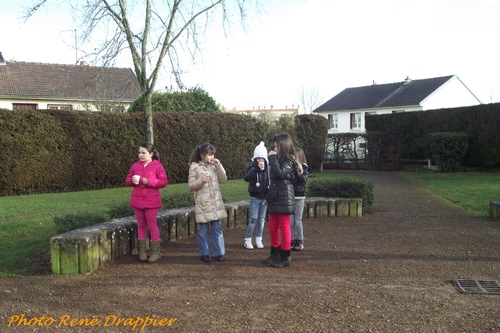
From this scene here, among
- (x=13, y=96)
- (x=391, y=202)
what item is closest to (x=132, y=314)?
(x=391, y=202)

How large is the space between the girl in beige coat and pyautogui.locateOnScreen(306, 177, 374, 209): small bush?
4060 millimetres

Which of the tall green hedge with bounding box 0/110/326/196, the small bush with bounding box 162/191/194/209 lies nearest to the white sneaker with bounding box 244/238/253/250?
the small bush with bounding box 162/191/194/209

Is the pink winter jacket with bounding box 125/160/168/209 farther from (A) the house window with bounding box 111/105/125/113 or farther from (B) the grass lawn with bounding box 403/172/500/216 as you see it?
(A) the house window with bounding box 111/105/125/113

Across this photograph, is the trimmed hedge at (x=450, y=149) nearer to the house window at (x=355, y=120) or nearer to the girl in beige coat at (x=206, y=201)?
the girl in beige coat at (x=206, y=201)

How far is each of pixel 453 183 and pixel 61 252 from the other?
45.6 feet

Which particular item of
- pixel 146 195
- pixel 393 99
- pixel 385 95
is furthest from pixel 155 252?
pixel 385 95

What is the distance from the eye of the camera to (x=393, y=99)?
1571 inches

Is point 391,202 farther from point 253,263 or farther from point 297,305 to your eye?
point 297,305

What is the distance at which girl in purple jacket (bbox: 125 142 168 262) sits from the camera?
222 inches

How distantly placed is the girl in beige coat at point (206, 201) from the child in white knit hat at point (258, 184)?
21.0 inches

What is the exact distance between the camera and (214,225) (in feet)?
18.9

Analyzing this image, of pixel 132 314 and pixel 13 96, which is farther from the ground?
pixel 13 96

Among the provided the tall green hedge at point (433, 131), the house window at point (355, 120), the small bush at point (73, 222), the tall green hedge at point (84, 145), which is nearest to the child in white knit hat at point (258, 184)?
the small bush at point (73, 222)

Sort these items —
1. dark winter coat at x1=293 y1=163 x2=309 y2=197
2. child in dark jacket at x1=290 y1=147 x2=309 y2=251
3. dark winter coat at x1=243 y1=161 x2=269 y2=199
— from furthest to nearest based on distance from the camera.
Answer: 1. child in dark jacket at x1=290 y1=147 x2=309 y2=251
2. dark winter coat at x1=243 y1=161 x2=269 y2=199
3. dark winter coat at x1=293 y1=163 x2=309 y2=197
